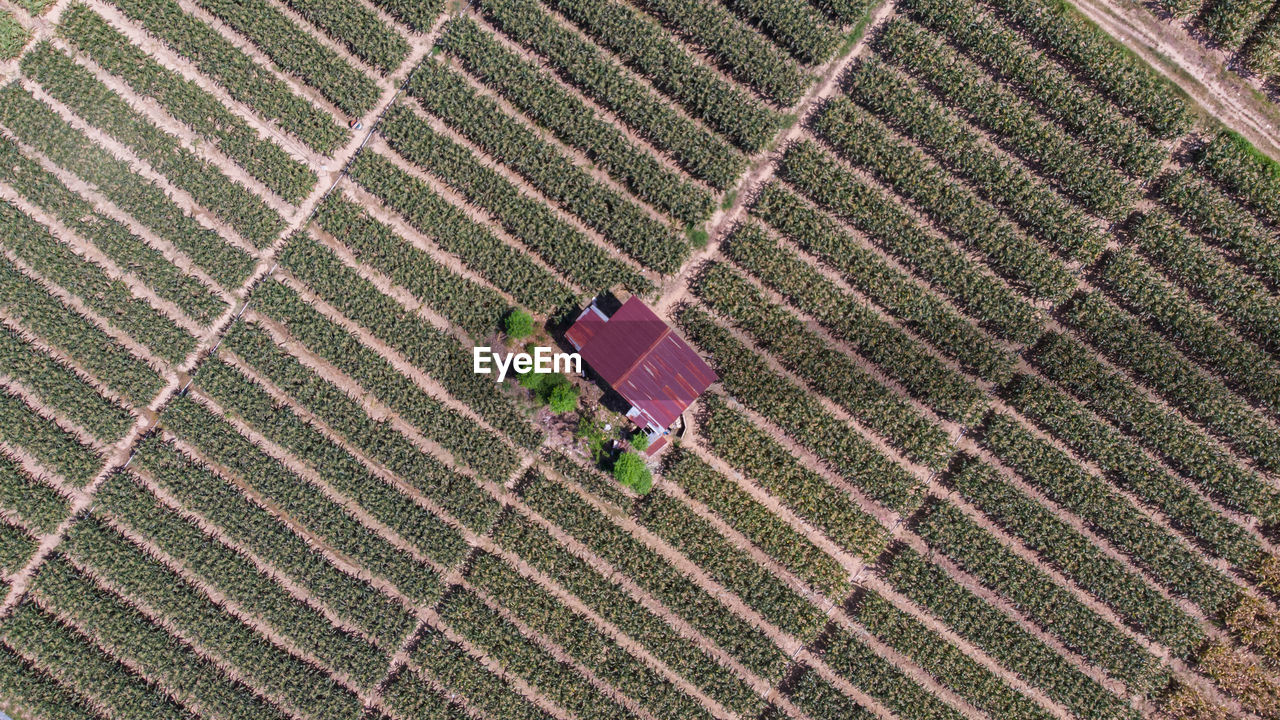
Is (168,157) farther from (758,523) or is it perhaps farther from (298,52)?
(758,523)

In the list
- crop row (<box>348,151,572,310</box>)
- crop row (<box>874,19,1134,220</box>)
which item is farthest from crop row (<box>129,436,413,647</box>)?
crop row (<box>874,19,1134,220</box>)

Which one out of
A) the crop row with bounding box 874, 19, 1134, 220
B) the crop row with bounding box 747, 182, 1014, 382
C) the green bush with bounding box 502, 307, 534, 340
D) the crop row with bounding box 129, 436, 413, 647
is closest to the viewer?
the green bush with bounding box 502, 307, 534, 340

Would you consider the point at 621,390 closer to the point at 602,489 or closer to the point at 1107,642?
the point at 602,489

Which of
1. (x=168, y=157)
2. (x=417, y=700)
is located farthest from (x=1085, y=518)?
(x=168, y=157)

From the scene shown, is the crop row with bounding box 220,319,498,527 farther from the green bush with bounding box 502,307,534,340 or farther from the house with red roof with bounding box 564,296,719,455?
the house with red roof with bounding box 564,296,719,455

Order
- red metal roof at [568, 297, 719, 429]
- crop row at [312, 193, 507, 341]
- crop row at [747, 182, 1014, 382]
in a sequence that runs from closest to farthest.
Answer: red metal roof at [568, 297, 719, 429]
crop row at [747, 182, 1014, 382]
crop row at [312, 193, 507, 341]
